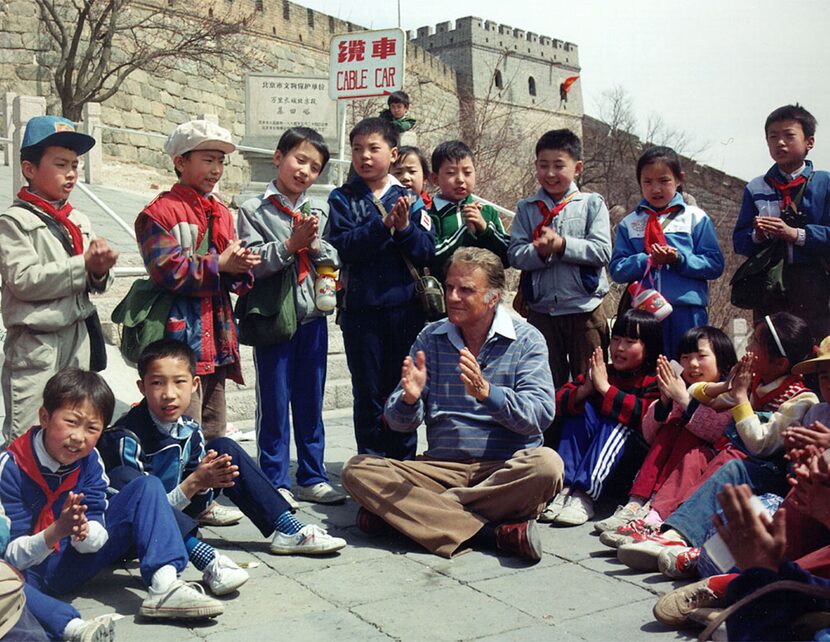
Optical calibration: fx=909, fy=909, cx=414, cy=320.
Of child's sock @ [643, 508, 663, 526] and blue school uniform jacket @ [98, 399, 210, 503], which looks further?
child's sock @ [643, 508, 663, 526]

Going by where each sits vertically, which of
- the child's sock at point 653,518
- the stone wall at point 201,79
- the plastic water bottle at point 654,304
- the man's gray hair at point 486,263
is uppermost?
the stone wall at point 201,79

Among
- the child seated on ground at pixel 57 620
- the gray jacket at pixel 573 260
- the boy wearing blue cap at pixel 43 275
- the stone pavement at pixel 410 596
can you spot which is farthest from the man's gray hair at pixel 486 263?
the child seated on ground at pixel 57 620

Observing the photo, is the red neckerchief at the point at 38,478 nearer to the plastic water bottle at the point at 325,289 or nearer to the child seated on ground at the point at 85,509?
the child seated on ground at the point at 85,509

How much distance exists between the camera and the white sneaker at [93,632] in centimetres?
258

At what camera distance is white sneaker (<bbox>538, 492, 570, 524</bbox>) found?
4.02 meters

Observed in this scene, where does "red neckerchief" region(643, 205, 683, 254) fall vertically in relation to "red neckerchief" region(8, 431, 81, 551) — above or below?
above

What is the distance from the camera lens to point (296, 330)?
4.30m

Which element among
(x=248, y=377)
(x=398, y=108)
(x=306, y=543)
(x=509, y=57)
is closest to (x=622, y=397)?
(x=306, y=543)

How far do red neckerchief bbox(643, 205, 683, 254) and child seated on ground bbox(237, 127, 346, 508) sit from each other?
5.15ft

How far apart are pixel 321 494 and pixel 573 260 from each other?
1675 mm

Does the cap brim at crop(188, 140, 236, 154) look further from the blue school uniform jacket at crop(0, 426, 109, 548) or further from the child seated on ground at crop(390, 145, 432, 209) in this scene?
the blue school uniform jacket at crop(0, 426, 109, 548)

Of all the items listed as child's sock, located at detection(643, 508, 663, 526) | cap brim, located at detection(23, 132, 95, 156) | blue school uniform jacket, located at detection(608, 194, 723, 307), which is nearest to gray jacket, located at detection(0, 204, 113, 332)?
cap brim, located at detection(23, 132, 95, 156)

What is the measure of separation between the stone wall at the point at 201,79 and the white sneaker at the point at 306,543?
1344cm

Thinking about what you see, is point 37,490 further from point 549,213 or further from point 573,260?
point 549,213
